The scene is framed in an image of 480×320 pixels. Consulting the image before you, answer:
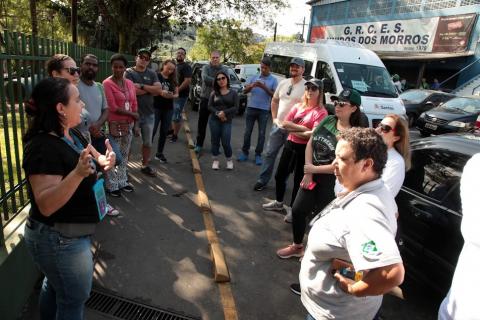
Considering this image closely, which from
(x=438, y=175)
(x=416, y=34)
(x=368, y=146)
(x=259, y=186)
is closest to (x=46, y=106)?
(x=368, y=146)

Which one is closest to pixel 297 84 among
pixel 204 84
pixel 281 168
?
pixel 281 168

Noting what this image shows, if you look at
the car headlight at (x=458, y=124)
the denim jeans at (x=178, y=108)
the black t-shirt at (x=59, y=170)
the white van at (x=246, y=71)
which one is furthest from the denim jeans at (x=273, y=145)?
the white van at (x=246, y=71)

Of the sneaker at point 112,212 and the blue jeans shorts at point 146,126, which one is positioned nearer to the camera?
the sneaker at point 112,212

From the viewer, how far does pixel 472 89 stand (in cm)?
2053

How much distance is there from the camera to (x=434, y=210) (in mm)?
3184

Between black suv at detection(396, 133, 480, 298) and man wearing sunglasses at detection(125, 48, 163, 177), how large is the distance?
381 cm

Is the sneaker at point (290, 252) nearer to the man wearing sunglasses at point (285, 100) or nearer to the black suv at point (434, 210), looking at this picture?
the black suv at point (434, 210)

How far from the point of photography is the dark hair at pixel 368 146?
1.81m

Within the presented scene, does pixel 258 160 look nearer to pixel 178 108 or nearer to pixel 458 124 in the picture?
pixel 178 108

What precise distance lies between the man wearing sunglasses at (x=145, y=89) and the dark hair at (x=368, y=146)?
4338 mm

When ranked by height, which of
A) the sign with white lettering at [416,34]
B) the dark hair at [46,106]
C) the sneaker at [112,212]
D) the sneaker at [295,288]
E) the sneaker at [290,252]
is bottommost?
the sneaker at [295,288]

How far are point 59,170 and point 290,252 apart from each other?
9.21 ft

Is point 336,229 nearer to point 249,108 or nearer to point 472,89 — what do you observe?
point 249,108

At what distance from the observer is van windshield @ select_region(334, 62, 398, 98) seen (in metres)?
10.3
